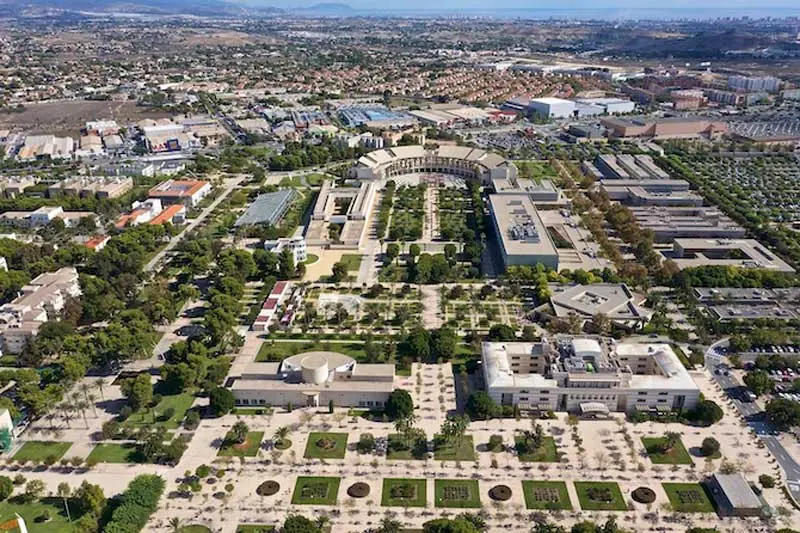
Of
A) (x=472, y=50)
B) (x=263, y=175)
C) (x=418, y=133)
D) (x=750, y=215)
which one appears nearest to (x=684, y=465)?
(x=750, y=215)

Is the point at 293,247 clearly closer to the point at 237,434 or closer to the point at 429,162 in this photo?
the point at 237,434

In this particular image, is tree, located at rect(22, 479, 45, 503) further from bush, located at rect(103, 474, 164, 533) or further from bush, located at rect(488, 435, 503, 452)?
bush, located at rect(488, 435, 503, 452)

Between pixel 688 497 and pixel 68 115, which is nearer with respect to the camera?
pixel 688 497

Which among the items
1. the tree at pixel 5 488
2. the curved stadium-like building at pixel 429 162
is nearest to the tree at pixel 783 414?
the tree at pixel 5 488

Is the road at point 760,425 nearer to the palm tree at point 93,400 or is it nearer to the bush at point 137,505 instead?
the bush at point 137,505

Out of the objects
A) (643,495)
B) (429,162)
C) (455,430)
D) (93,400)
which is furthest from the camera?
(429,162)

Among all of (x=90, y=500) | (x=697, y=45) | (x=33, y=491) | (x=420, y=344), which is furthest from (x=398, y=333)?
(x=697, y=45)
